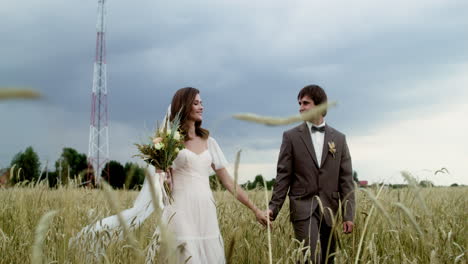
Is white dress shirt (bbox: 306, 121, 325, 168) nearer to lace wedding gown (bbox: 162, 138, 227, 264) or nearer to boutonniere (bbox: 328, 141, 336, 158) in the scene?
boutonniere (bbox: 328, 141, 336, 158)

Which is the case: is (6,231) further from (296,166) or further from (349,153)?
(349,153)

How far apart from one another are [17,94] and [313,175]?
3.95 m

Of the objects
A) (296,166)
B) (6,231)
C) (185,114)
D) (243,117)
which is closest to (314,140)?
(296,166)

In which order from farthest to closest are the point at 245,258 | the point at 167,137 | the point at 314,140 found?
the point at 314,140 < the point at 245,258 < the point at 167,137

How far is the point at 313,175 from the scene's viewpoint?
425 centimetres

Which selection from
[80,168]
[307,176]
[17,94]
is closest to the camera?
[17,94]

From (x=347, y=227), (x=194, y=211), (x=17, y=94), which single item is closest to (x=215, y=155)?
(x=194, y=211)

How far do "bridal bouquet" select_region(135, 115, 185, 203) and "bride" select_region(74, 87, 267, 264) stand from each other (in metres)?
0.17

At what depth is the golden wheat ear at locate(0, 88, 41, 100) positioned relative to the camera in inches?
16.7

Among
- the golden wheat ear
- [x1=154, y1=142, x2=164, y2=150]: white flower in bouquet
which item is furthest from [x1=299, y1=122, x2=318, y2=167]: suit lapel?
the golden wheat ear

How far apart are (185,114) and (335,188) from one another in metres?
1.52

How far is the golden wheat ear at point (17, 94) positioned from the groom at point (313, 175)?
3.75 meters

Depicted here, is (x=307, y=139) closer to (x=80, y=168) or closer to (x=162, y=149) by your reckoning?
(x=162, y=149)

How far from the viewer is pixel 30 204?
5.71m
